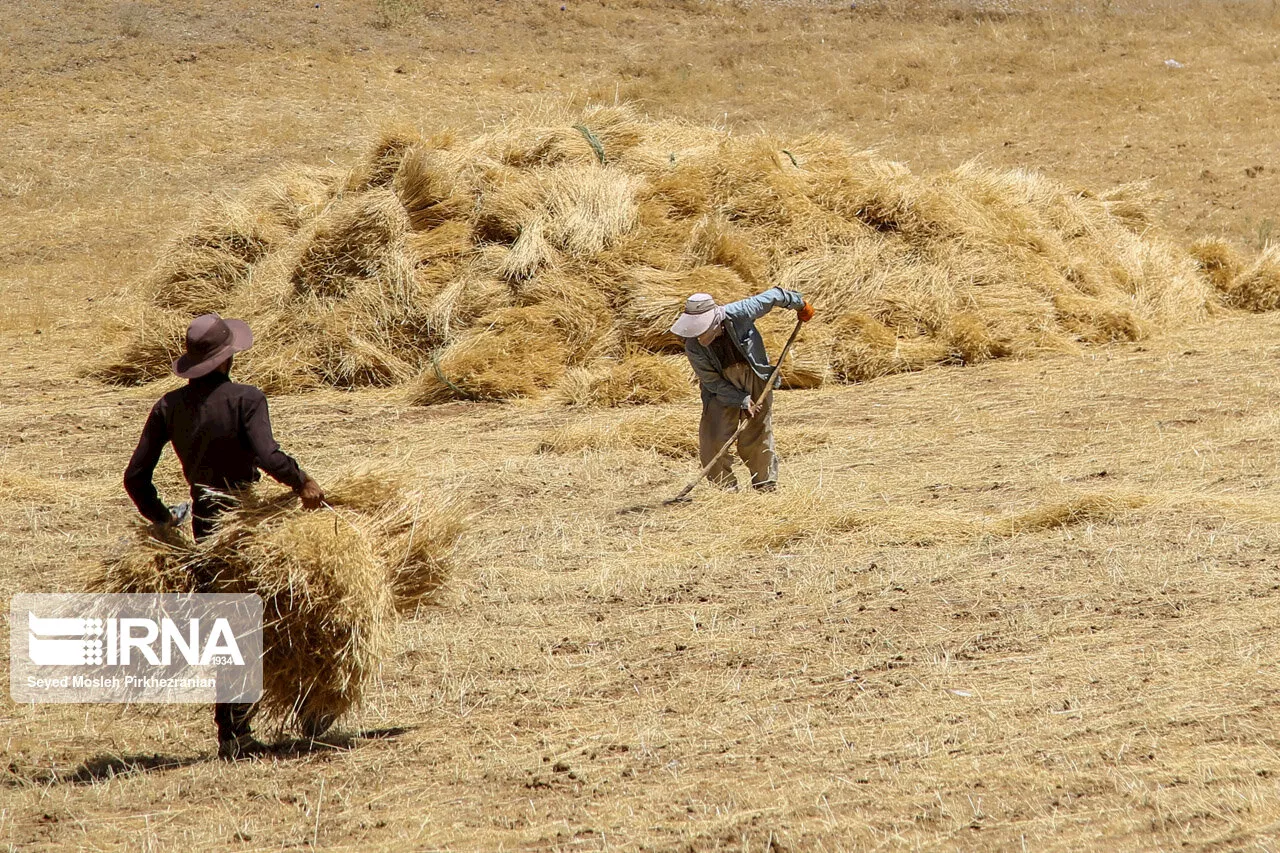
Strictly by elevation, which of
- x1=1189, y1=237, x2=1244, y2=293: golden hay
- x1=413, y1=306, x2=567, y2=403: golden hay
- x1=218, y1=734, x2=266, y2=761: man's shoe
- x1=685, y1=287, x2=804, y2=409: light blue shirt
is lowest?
x1=413, y1=306, x2=567, y2=403: golden hay

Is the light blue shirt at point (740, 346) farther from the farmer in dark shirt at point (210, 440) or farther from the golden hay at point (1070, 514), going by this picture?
the farmer in dark shirt at point (210, 440)

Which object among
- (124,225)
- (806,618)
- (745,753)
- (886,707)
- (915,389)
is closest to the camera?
(745,753)

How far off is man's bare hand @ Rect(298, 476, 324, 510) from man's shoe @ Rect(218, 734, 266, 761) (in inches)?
33.6

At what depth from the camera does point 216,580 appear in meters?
4.51

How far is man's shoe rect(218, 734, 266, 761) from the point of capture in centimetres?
472

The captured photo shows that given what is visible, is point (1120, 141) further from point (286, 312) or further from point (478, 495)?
point (478, 495)

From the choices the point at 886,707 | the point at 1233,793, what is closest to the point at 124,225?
the point at 886,707

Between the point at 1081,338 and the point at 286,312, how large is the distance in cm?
724

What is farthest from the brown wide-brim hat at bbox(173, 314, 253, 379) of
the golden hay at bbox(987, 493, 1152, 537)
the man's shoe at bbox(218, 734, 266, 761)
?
the golden hay at bbox(987, 493, 1152, 537)

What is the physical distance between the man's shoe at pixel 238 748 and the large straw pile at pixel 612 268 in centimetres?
683

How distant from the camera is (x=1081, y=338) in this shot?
12.9 metres

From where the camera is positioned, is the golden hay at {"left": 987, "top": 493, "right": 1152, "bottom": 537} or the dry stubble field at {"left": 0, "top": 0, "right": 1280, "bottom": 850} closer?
the dry stubble field at {"left": 0, "top": 0, "right": 1280, "bottom": 850}

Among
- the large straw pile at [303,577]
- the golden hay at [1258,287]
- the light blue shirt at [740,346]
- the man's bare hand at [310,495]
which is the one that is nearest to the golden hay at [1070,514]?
the light blue shirt at [740,346]

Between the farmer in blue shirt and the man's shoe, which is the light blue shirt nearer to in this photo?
the farmer in blue shirt
